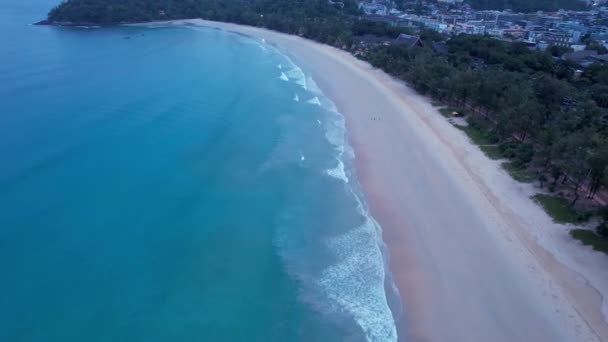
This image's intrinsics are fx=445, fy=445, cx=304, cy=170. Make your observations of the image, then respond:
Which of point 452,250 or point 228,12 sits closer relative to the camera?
point 452,250

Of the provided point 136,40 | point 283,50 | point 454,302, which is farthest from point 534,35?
point 454,302

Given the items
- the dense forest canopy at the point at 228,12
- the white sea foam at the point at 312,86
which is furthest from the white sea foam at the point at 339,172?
the dense forest canopy at the point at 228,12

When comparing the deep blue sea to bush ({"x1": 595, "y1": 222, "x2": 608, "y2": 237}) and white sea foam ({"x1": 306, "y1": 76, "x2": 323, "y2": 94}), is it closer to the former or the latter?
white sea foam ({"x1": 306, "y1": 76, "x2": 323, "y2": 94})

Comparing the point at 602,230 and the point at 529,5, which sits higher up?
the point at 529,5

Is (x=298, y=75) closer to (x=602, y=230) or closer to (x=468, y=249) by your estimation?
(x=468, y=249)

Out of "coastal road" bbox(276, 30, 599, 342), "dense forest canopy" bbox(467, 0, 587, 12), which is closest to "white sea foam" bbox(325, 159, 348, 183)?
"coastal road" bbox(276, 30, 599, 342)

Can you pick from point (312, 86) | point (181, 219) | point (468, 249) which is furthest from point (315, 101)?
point (468, 249)
